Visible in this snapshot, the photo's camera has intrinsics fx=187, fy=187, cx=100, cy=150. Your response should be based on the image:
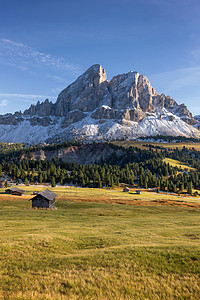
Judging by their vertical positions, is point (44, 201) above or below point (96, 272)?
below

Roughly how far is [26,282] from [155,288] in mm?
7310

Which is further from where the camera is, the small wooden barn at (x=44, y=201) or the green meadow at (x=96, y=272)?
the small wooden barn at (x=44, y=201)

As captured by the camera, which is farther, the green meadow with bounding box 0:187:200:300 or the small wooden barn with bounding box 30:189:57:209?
the small wooden barn with bounding box 30:189:57:209

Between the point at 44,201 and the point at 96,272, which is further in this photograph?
the point at 44,201

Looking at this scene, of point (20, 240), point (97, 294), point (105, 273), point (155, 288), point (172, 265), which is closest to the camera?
point (97, 294)

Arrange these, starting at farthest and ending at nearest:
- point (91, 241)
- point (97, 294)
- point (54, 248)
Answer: point (91, 241), point (54, 248), point (97, 294)

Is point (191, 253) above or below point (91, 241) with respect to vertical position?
above

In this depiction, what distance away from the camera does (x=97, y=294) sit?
9602mm

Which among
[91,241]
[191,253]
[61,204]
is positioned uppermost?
[191,253]

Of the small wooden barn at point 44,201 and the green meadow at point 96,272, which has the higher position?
the green meadow at point 96,272

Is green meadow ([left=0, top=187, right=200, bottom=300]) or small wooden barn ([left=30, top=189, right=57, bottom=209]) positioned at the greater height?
green meadow ([left=0, top=187, right=200, bottom=300])

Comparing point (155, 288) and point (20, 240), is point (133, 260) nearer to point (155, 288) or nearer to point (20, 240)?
point (155, 288)

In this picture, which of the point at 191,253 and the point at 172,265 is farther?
the point at 191,253

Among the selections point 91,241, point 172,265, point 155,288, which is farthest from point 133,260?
point 91,241
